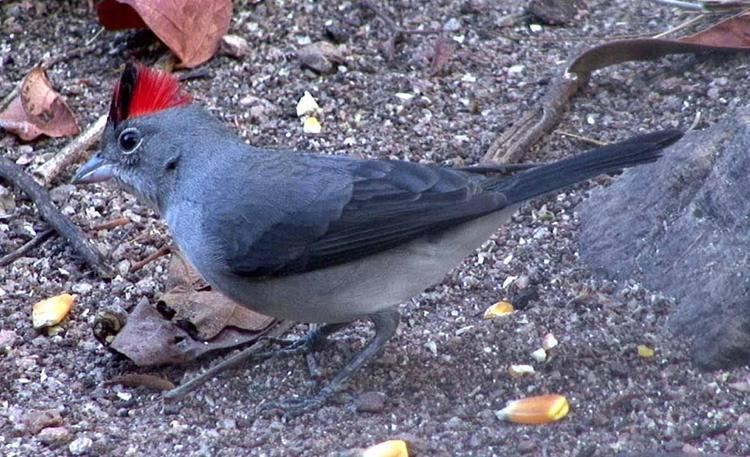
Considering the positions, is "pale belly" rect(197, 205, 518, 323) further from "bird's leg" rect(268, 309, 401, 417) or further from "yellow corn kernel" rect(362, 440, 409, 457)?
"yellow corn kernel" rect(362, 440, 409, 457)

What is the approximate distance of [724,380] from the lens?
4523mm

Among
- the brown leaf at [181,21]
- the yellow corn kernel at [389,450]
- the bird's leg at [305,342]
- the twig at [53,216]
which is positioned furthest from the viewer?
the brown leaf at [181,21]

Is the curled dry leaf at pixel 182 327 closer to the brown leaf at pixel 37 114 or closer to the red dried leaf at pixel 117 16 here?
the brown leaf at pixel 37 114

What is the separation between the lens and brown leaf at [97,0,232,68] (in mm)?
6629

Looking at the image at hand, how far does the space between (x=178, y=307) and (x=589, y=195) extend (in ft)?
6.51

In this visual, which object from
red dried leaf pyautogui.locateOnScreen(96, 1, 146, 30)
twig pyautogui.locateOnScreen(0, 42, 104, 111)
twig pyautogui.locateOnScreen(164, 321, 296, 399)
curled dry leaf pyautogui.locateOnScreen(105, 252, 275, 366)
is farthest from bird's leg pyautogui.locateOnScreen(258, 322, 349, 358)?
twig pyautogui.locateOnScreen(0, 42, 104, 111)

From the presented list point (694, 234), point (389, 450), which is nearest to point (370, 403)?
point (389, 450)

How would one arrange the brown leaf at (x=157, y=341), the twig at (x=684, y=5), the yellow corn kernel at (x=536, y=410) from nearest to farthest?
1. the yellow corn kernel at (x=536, y=410)
2. the brown leaf at (x=157, y=341)
3. the twig at (x=684, y=5)

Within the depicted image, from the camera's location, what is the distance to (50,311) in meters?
5.40

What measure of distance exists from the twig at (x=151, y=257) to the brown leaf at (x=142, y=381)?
90 cm

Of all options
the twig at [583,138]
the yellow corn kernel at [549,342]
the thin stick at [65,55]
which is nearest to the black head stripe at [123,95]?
the thin stick at [65,55]

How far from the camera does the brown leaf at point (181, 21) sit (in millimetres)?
6629

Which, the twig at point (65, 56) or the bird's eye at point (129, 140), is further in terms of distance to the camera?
the twig at point (65, 56)

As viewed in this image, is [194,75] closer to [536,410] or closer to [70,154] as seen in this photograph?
[70,154]
